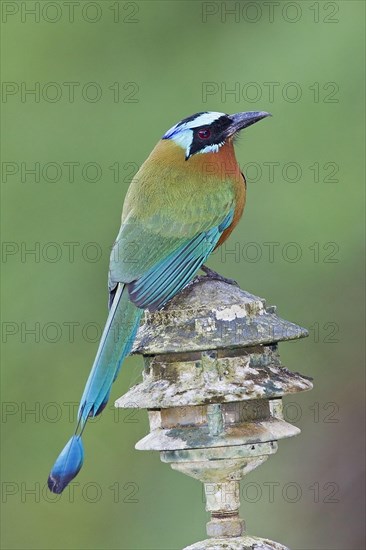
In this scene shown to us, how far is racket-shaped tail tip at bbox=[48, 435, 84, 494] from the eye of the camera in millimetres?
2897

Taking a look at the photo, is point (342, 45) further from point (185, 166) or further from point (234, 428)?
point (234, 428)

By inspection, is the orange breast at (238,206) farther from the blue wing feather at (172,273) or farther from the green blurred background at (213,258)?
the green blurred background at (213,258)

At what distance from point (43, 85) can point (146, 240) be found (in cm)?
424

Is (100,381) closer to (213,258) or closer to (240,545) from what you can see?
(240,545)

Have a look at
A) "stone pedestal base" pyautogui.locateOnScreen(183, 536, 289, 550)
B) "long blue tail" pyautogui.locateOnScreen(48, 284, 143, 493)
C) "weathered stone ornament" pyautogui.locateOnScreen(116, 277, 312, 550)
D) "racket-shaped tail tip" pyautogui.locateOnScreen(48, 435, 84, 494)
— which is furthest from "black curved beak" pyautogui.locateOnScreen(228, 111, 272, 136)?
"stone pedestal base" pyautogui.locateOnScreen(183, 536, 289, 550)

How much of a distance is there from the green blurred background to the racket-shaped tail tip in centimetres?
404

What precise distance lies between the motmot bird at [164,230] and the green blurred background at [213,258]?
2.69m

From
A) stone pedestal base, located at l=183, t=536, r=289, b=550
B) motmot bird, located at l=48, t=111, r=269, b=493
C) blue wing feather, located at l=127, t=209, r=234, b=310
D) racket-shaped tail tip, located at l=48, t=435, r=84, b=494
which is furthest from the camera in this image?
blue wing feather, located at l=127, t=209, r=234, b=310

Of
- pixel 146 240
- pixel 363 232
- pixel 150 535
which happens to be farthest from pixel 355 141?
pixel 146 240

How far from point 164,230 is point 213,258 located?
3.21 meters

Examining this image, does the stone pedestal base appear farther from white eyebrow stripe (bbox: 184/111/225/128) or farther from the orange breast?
white eyebrow stripe (bbox: 184/111/225/128)

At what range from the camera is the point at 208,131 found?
170 inches

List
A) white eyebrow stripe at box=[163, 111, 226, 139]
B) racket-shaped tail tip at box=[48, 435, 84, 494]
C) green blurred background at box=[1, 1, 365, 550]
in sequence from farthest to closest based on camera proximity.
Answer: green blurred background at box=[1, 1, 365, 550]
white eyebrow stripe at box=[163, 111, 226, 139]
racket-shaped tail tip at box=[48, 435, 84, 494]

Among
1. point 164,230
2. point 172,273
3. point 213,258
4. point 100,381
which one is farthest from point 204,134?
point 213,258
